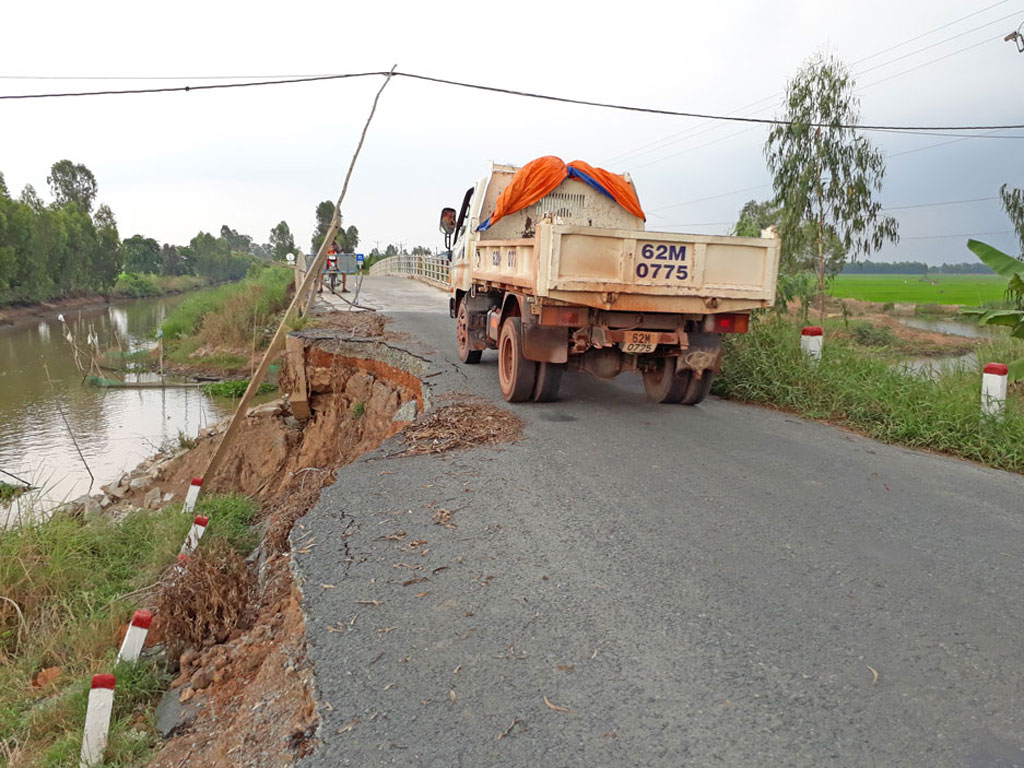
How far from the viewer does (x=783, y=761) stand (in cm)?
230

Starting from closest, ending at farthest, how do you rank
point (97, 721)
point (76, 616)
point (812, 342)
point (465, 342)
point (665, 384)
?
point (97, 721) < point (76, 616) < point (665, 384) < point (812, 342) < point (465, 342)

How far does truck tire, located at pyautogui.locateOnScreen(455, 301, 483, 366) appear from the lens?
970cm

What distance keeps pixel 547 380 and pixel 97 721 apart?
16.7 feet

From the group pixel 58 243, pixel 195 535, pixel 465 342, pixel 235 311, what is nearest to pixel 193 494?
pixel 195 535

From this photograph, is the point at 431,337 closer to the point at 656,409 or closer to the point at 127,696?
the point at 656,409

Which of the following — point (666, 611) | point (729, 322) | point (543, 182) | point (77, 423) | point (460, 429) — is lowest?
point (77, 423)

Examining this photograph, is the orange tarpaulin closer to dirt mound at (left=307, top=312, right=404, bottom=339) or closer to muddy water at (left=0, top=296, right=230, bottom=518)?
dirt mound at (left=307, top=312, right=404, bottom=339)

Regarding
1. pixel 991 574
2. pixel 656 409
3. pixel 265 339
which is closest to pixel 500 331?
pixel 656 409

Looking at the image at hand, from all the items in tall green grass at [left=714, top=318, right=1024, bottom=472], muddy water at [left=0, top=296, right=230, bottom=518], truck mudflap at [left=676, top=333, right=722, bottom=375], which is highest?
truck mudflap at [left=676, top=333, right=722, bottom=375]

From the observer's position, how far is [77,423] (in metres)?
17.7

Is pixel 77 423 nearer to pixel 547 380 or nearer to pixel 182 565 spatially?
pixel 547 380

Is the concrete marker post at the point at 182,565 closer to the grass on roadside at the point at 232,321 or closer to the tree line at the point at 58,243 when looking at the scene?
the grass on roadside at the point at 232,321

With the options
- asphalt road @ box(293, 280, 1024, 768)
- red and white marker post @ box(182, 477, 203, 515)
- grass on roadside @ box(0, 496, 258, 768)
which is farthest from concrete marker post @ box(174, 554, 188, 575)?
red and white marker post @ box(182, 477, 203, 515)

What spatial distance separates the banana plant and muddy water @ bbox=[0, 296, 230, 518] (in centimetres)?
1117
